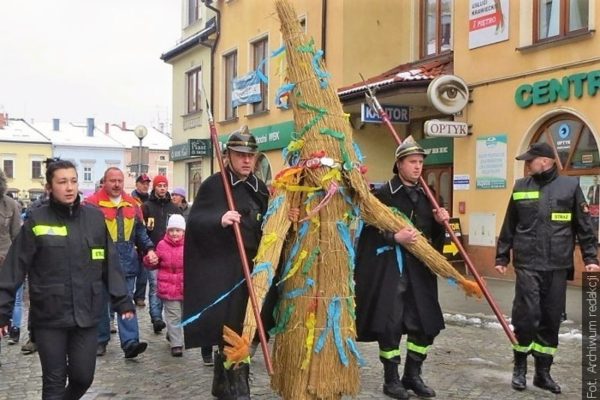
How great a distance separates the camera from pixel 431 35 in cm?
1532

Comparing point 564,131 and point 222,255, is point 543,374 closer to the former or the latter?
point 222,255

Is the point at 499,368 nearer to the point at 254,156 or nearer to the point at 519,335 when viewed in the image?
the point at 519,335

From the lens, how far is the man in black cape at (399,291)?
5.07 m

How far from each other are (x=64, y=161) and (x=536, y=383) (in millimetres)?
3725

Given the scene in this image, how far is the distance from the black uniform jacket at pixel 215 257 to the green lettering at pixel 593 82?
741 centimetres

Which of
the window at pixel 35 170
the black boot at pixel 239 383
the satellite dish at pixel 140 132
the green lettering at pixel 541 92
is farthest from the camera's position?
the window at pixel 35 170

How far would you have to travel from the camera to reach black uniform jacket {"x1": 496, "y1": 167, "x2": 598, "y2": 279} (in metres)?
5.32

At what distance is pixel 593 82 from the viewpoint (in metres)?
10.4

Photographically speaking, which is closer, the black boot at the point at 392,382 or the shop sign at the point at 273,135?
the black boot at the point at 392,382

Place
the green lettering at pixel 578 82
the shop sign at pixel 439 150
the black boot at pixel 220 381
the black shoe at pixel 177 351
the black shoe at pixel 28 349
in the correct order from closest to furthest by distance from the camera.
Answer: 1. the black boot at pixel 220 381
2. the black shoe at pixel 177 351
3. the black shoe at pixel 28 349
4. the green lettering at pixel 578 82
5. the shop sign at pixel 439 150

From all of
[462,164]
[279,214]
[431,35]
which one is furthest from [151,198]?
[431,35]

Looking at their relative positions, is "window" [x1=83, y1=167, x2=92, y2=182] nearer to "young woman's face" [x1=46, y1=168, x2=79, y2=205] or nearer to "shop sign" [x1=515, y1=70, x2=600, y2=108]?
"shop sign" [x1=515, y1=70, x2=600, y2=108]

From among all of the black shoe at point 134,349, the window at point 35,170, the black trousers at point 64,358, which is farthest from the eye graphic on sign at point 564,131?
the window at point 35,170

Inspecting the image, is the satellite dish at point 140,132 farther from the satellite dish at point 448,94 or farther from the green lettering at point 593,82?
the green lettering at point 593,82
